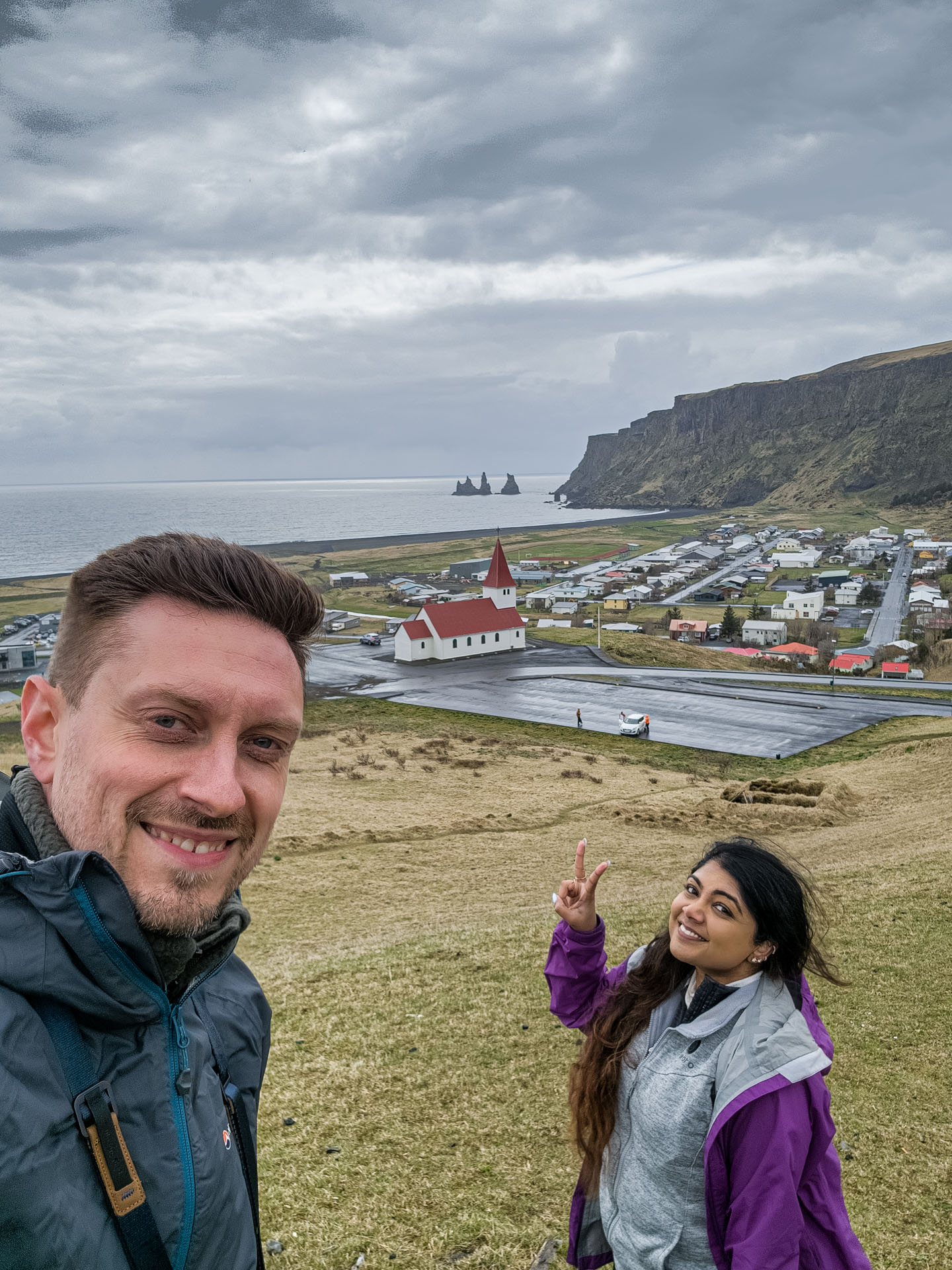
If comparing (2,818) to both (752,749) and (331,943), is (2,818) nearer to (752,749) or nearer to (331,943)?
(331,943)

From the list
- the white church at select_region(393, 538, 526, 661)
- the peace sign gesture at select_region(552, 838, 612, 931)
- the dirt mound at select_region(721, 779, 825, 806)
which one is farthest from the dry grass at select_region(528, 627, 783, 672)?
the peace sign gesture at select_region(552, 838, 612, 931)

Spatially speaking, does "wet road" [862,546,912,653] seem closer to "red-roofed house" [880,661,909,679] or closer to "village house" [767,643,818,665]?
"village house" [767,643,818,665]

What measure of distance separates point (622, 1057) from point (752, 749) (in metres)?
32.8

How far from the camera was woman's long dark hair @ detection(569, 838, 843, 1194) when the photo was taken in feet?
11.4

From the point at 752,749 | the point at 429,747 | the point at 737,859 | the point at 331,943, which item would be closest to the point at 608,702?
the point at 752,749

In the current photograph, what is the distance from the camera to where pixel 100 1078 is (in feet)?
5.40

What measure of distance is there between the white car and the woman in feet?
109

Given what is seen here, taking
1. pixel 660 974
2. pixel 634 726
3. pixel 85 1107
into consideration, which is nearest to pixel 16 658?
pixel 634 726

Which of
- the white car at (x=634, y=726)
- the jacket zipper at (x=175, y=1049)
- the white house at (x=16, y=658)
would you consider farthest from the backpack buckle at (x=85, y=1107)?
the white house at (x=16, y=658)

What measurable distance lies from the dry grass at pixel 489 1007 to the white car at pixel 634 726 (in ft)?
38.7

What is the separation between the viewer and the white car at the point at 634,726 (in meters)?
36.4

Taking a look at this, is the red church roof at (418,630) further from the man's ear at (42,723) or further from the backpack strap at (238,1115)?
the man's ear at (42,723)

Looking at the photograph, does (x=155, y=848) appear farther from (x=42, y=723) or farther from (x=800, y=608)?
(x=800, y=608)

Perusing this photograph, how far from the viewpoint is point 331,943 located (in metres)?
12.5
